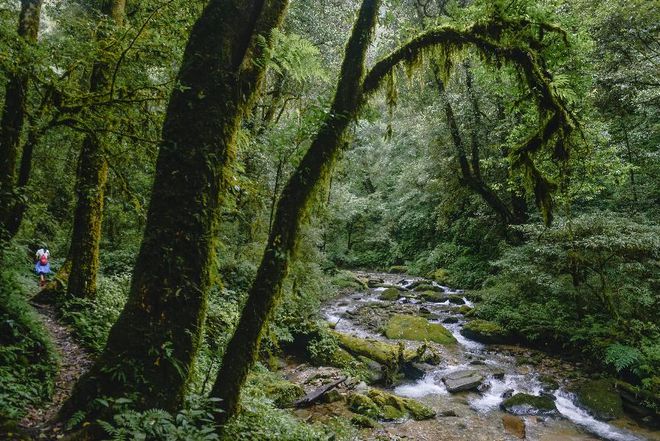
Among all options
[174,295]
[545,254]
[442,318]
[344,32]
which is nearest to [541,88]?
[174,295]

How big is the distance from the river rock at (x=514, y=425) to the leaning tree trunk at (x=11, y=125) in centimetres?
1041

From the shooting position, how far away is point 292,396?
29.0 ft

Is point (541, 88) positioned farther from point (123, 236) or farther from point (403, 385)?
point (123, 236)

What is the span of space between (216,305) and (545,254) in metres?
10.6

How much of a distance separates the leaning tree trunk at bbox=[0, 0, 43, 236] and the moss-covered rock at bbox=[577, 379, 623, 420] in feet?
41.9

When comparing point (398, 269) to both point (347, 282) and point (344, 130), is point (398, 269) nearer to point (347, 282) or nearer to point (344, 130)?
point (347, 282)

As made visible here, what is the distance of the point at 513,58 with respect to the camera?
15.9 ft

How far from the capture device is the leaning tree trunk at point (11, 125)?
503cm

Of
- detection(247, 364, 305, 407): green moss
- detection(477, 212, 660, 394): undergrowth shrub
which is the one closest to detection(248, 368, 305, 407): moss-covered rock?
detection(247, 364, 305, 407): green moss

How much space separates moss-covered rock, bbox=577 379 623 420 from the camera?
9695mm

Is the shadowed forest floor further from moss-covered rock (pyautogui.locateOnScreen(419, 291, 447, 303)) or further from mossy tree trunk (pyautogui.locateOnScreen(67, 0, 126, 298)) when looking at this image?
moss-covered rock (pyautogui.locateOnScreen(419, 291, 447, 303))

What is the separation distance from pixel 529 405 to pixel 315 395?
5.57m

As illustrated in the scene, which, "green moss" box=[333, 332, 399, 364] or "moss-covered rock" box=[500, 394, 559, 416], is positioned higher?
"green moss" box=[333, 332, 399, 364]

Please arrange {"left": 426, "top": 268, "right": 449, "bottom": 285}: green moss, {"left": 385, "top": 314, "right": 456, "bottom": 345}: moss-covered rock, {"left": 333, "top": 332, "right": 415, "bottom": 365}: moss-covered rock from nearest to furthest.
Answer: {"left": 333, "top": 332, "right": 415, "bottom": 365}: moss-covered rock < {"left": 385, "top": 314, "right": 456, "bottom": 345}: moss-covered rock < {"left": 426, "top": 268, "right": 449, "bottom": 285}: green moss
